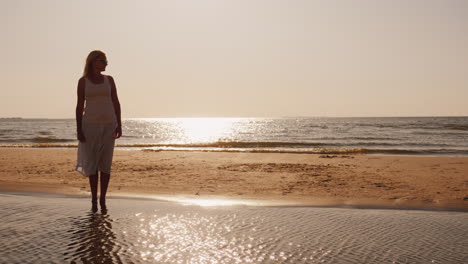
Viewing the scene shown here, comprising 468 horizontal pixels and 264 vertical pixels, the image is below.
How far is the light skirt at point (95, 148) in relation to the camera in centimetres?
490

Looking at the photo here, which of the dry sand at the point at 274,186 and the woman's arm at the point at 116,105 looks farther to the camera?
the dry sand at the point at 274,186

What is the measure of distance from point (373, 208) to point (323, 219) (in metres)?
1.21

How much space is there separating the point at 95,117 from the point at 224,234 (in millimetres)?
2328

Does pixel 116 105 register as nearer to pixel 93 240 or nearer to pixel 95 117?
pixel 95 117

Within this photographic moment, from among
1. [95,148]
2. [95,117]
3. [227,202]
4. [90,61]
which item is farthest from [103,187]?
[227,202]

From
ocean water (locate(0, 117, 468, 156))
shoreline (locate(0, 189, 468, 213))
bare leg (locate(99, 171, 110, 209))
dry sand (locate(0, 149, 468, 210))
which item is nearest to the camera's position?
bare leg (locate(99, 171, 110, 209))

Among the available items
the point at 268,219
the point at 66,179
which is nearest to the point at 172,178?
the point at 66,179

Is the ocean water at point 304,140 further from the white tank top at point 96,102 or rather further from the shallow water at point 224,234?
the white tank top at point 96,102

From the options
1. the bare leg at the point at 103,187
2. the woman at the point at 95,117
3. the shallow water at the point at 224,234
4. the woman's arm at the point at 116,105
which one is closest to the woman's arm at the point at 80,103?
the woman at the point at 95,117

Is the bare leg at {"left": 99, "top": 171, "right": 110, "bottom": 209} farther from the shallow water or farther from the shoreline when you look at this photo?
the shoreline

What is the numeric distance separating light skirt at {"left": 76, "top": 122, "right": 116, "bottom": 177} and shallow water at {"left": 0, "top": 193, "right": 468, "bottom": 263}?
1.93 ft

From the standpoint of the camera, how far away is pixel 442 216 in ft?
15.9

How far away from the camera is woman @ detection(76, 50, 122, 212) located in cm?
486

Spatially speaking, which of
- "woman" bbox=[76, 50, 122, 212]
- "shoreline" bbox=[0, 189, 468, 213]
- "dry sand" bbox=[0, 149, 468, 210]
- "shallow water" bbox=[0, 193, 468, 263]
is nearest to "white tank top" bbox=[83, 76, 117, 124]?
"woman" bbox=[76, 50, 122, 212]
